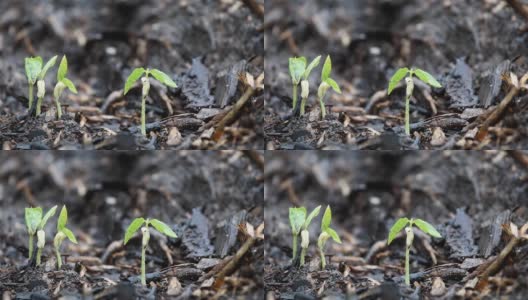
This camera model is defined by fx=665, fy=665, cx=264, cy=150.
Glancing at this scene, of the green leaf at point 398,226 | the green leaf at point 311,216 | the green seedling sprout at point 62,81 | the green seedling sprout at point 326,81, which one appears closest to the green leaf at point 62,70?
the green seedling sprout at point 62,81

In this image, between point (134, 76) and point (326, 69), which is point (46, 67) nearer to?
point (134, 76)

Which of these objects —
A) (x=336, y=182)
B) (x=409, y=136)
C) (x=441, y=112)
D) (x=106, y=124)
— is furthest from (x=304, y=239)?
(x=106, y=124)

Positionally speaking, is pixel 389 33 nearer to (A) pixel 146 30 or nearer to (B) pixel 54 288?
(A) pixel 146 30

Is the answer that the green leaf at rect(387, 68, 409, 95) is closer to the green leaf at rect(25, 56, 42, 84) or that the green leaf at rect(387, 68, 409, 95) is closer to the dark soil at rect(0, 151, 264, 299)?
the dark soil at rect(0, 151, 264, 299)

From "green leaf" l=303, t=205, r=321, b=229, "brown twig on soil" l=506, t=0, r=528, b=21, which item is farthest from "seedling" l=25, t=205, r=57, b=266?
"brown twig on soil" l=506, t=0, r=528, b=21

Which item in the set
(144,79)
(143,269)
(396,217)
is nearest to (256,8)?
(144,79)

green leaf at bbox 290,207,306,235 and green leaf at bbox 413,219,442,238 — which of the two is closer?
green leaf at bbox 413,219,442,238
